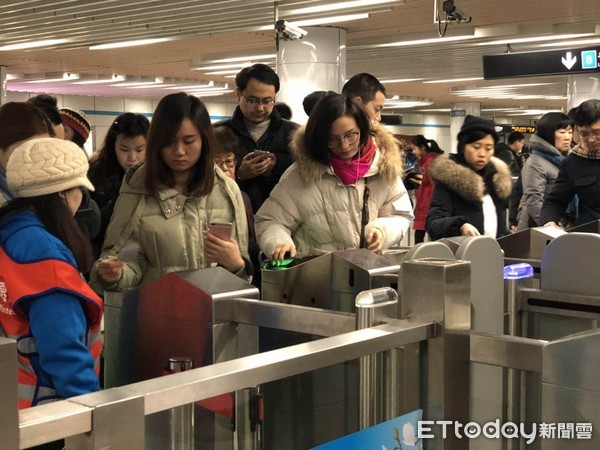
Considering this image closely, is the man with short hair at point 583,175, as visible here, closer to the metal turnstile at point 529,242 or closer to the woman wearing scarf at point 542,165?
the metal turnstile at point 529,242

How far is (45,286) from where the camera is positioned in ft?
5.38

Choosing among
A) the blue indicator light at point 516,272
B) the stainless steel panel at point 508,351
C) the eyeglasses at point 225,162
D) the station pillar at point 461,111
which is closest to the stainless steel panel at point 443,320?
the stainless steel panel at point 508,351

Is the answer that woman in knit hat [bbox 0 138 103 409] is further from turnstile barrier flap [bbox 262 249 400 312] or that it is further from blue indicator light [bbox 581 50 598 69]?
blue indicator light [bbox 581 50 598 69]

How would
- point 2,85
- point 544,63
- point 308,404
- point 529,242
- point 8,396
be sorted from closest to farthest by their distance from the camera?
point 8,396
point 308,404
point 529,242
point 544,63
point 2,85

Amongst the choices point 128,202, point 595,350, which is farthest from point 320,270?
point 595,350

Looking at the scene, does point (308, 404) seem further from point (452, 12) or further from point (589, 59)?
point (589, 59)

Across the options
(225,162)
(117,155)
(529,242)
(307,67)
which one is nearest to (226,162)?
(225,162)

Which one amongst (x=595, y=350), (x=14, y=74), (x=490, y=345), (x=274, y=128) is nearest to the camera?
(x=595, y=350)

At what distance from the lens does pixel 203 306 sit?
182 cm

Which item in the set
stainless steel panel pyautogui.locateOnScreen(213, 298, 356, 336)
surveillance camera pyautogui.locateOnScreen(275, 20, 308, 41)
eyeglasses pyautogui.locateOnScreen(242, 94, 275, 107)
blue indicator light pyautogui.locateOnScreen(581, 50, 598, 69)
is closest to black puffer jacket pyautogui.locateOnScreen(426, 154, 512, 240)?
eyeglasses pyautogui.locateOnScreen(242, 94, 275, 107)

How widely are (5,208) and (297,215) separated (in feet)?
4.60

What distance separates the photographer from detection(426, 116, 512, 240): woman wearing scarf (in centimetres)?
387

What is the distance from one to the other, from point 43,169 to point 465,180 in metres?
2.44

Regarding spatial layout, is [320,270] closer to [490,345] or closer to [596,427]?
[490,345]
